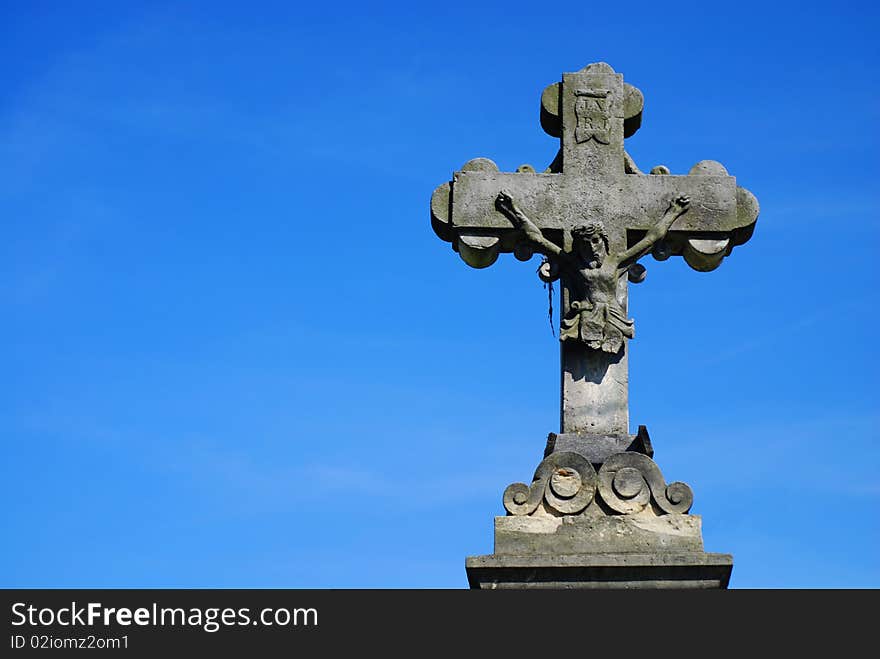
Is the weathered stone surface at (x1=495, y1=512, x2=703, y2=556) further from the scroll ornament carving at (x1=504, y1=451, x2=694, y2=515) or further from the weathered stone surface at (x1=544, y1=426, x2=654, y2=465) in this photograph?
the weathered stone surface at (x1=544, y1=426, x2=654, y2=465)

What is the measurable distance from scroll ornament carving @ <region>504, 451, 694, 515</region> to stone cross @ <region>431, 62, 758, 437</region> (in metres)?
0.66

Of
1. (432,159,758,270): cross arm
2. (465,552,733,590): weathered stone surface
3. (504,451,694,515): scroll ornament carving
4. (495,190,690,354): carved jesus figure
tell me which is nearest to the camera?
(465,552,733,590): weathered stone surface

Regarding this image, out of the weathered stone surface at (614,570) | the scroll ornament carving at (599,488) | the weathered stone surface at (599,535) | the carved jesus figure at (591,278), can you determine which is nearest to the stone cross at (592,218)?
the carved jesus figure at (591,278)

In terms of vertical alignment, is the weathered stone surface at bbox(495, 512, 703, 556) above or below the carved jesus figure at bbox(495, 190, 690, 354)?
below

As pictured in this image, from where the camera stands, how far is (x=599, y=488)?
39.9ft

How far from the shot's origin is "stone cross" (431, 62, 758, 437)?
13.0m

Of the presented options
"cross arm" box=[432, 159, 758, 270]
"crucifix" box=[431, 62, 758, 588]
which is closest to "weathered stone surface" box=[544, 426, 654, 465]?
"crucifix" box=[431, 62, 758, 588]

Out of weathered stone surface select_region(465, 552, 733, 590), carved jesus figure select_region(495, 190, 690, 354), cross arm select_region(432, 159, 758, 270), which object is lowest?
weathered stone surface select_region(465, 552, 733, 590)

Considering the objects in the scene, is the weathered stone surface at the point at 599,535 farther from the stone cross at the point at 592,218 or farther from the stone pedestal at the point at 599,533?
the stone cross at the point at 592,218

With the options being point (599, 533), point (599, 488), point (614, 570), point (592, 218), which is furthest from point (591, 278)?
point (614, 570)

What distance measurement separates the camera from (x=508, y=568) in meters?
11.8

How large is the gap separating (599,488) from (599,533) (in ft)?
1.13
